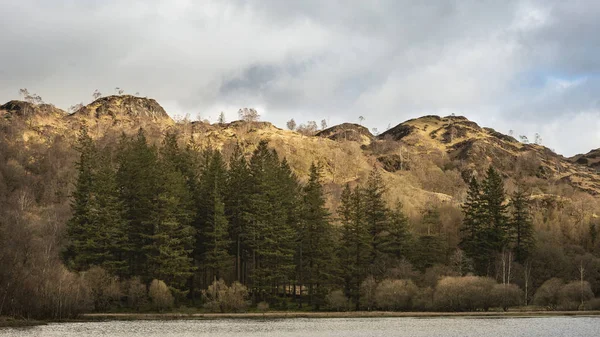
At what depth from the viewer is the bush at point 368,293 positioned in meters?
88.3

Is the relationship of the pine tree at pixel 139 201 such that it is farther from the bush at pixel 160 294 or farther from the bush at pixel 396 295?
the bush at pixel 396 295

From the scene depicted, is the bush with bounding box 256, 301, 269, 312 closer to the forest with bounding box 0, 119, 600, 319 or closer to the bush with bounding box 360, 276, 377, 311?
the forest with bounding box 0, 119, 600, 319

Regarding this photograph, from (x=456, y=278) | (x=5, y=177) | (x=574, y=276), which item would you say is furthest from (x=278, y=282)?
(x=5, y=177)

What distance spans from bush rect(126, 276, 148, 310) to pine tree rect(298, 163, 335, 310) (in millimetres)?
24754

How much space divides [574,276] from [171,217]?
6398 centimetres

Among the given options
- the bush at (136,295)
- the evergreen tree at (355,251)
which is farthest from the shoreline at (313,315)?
the evergreen tree at (355,251)

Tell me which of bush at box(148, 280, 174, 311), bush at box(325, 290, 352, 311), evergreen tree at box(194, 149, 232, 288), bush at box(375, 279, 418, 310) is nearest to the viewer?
bush at box(148, 280, 174, 311)

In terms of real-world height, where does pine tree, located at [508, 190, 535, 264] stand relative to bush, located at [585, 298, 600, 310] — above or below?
above

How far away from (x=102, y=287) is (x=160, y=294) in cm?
750

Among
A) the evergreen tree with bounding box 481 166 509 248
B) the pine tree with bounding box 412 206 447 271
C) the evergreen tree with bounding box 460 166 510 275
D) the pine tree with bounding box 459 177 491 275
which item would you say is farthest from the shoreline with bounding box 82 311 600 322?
the evergreen tree with bounding box 481 166 509 248

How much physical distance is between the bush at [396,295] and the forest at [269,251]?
0.47 ft

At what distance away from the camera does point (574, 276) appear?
98562 millimetres

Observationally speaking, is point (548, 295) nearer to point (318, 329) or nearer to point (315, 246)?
point (315, 246)

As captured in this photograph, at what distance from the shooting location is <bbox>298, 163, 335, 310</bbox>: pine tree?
92812mm
